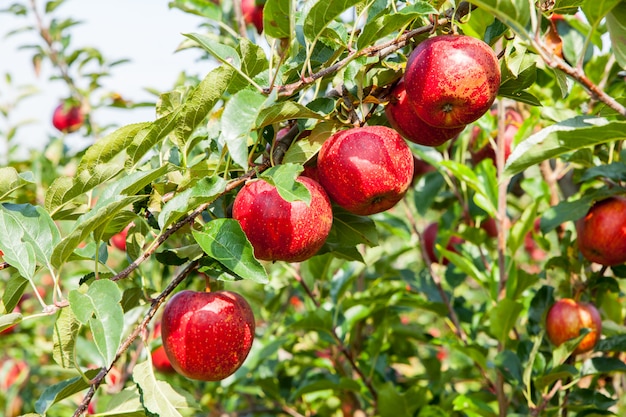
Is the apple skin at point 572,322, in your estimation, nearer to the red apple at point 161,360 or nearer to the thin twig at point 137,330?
the thin twig at point 137,330

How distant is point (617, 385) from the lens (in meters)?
2.30

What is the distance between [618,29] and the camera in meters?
0.94

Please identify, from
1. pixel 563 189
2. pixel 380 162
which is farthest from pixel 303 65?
pixel 563 189

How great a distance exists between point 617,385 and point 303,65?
6.04 ft

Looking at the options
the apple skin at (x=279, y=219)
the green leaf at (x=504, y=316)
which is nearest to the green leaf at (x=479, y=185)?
the green leaf at (x=504, y=316)

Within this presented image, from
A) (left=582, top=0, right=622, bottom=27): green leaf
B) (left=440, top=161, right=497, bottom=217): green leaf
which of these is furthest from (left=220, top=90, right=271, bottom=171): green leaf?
(left=440, top=161, right=497, bottom=217): green leaf

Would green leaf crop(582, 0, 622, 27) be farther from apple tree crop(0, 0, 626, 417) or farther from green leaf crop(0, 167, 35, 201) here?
green leaf crop(0, 167, 35, 201)

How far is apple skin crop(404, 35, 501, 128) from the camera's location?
1.04 meters

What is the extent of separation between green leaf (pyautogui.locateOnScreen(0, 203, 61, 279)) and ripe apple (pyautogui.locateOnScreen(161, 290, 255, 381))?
27 cm

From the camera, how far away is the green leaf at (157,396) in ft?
3.69

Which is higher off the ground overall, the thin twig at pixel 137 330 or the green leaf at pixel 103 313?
the green leaf at pixel 103 313

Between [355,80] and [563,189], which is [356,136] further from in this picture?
[563,189]

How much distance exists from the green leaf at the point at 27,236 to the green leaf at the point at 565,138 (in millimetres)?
752

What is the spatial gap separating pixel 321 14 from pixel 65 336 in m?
0.68
